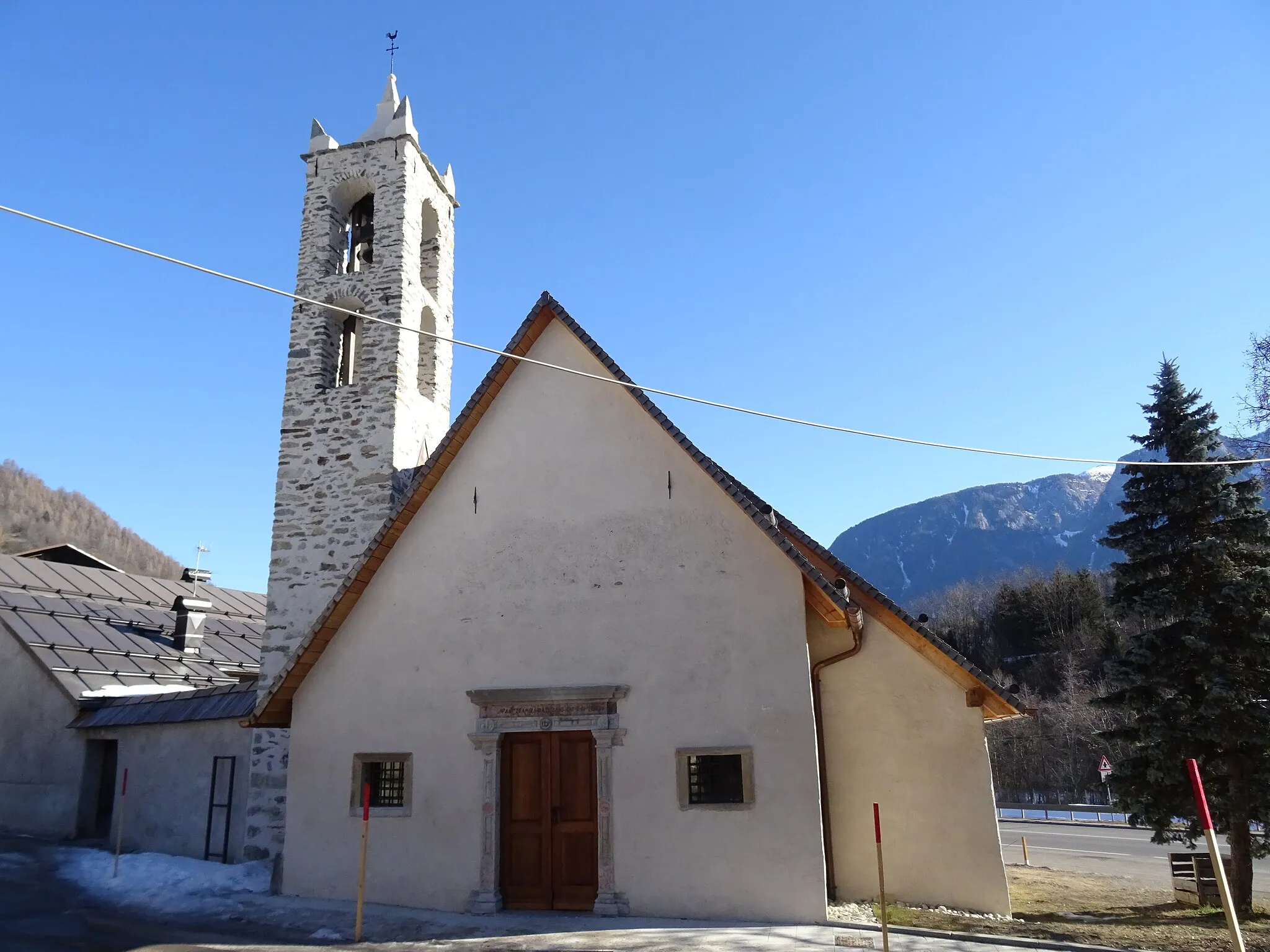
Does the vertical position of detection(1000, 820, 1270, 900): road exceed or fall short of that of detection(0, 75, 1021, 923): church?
it falls short

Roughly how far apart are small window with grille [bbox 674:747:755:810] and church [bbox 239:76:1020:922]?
3 centimetres

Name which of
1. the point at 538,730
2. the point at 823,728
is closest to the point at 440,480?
the point at 538,730

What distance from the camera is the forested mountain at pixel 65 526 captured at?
56647 millimetres

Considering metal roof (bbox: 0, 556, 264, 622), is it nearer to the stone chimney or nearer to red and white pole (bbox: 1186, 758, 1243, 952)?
the stone chimney

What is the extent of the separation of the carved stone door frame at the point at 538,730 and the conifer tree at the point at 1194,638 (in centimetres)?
695

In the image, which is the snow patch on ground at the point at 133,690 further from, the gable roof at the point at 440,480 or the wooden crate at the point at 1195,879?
the wooden crate at the point at 1195,879

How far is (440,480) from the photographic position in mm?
12211

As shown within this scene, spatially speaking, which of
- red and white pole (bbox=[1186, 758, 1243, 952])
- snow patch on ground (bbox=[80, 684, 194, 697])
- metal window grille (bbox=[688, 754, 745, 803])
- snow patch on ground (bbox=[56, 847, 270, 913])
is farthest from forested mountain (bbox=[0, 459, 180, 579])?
red and white pole (bbox=[1186, 758, 1243, 952])

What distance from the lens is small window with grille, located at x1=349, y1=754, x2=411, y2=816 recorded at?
1120 cm

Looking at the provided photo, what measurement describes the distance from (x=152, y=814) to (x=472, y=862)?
28.6ft

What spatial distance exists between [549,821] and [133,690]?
1303cm

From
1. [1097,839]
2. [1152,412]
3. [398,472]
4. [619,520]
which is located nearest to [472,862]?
[619,520]

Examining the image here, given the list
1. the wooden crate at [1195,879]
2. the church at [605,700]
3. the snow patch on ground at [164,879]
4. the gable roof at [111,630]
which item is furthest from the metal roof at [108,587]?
the wooden crate at [1195,879]

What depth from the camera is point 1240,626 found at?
1188 centimetres
